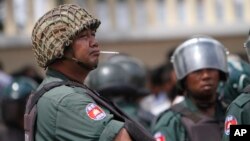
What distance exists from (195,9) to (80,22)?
347 inches

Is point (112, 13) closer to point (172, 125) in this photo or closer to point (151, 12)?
point (151, 12)

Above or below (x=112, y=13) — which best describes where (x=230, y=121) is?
above

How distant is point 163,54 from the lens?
13.5 metres

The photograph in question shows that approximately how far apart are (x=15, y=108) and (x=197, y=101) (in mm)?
1937

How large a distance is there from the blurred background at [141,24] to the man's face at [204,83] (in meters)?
6.88

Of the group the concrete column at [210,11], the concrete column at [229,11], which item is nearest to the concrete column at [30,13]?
the concrete column at [210,11]

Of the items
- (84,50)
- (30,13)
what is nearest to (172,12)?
(30,13)

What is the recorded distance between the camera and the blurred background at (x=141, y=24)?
13.2 m

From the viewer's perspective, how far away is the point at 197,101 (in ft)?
20.3

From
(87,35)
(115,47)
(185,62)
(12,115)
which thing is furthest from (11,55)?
(87,35)

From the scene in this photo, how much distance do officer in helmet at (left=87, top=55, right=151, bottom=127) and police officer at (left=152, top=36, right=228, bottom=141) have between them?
991mm

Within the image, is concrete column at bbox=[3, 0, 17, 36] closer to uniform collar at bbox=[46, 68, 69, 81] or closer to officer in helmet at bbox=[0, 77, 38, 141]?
officer in helmet at bbox=[0, 77, 38, 141]

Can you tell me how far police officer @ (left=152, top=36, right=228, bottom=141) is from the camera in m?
6.03

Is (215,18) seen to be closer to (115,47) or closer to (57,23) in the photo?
(115,47)
